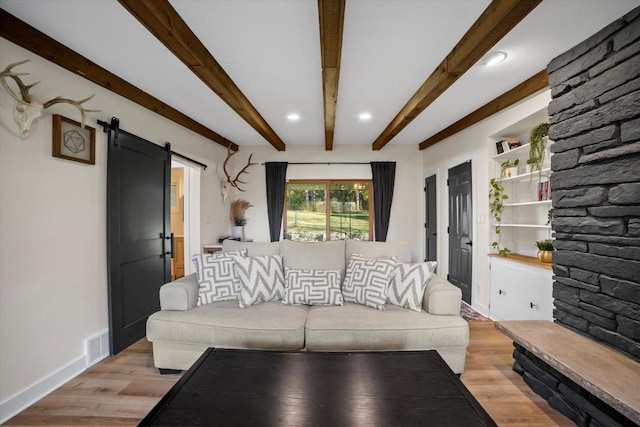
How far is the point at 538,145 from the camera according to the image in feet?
9.19

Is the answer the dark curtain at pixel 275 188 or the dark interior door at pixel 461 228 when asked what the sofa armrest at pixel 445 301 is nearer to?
the dark interior door at pixel 461 228

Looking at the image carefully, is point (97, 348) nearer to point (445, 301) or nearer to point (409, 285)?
point (409, 285)

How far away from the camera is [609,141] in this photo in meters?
1.77

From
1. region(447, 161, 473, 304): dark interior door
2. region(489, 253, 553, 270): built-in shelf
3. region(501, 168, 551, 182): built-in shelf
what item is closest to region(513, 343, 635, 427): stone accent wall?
region(489, 253, 553, 270): built-in shelf

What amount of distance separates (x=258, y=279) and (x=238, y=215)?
3049 millimetres

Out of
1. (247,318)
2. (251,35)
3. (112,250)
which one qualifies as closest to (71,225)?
(112,250)

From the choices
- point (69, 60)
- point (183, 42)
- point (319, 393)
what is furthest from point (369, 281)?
point (69, 60)

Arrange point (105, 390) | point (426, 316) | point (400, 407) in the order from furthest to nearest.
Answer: point (426, 316), point (105, 390), point (400, 407)

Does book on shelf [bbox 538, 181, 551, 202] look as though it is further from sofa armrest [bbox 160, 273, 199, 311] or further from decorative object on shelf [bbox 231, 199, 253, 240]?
decorative object on shelf [bbox 231, 199, 253, 240]

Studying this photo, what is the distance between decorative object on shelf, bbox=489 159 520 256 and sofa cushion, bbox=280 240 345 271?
1.93m

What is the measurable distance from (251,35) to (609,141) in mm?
2417

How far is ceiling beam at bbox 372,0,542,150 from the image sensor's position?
1.68 metres

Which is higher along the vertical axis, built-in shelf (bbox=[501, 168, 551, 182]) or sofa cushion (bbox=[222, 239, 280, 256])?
built-in shelf (bbox=[501, 168, 551, 182])

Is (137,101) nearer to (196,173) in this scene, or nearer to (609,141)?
(196,173)
